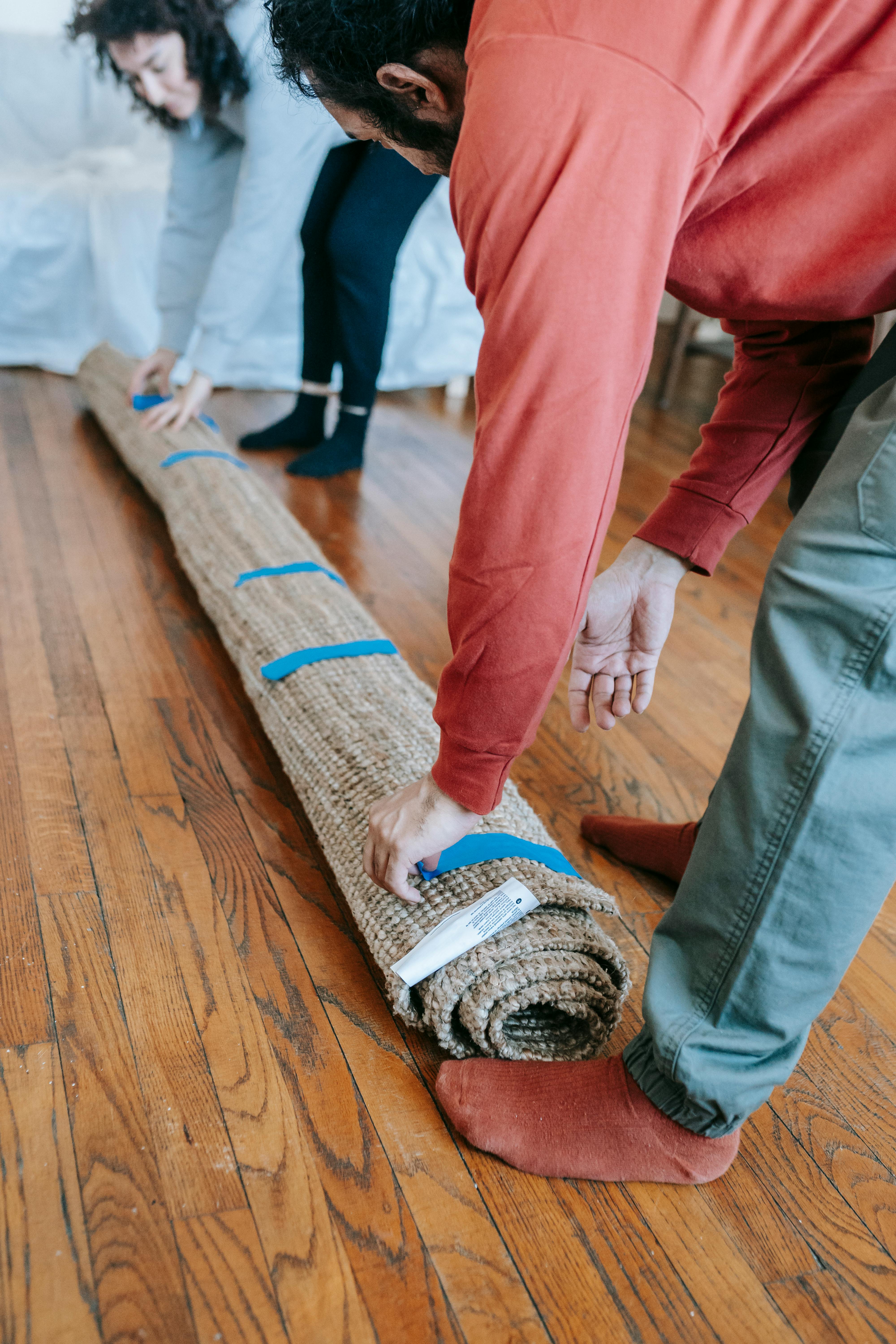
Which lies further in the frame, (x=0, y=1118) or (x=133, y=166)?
(x=133, y=166)

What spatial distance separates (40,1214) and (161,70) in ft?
6.40

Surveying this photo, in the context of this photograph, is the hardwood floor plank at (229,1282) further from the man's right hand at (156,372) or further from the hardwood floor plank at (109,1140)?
the man's right hand at (156,372)

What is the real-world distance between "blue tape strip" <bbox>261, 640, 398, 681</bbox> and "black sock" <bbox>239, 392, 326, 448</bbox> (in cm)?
124

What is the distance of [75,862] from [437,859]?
43 cm

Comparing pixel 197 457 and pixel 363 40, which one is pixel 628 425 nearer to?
pixel 363 40

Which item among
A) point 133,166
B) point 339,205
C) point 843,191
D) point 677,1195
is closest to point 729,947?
point 677,1195

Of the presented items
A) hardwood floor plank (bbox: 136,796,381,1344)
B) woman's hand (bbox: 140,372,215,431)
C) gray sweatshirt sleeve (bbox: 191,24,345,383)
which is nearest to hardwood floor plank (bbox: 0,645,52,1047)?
hardwood floor plank (bbox: 136,796,381,1344)

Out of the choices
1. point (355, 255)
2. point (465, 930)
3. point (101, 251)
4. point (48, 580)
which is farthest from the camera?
point (101, 251)

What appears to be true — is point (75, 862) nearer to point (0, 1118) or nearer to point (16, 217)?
point (0, 1118)

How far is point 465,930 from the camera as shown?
92 centimetres

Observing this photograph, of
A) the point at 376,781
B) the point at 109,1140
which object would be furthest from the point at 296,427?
the point at 109,1140

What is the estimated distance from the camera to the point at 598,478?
0.66 m

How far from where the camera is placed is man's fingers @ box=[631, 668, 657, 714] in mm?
1050

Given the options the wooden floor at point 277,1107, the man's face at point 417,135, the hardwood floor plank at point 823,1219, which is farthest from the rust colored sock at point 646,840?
the man's face at point 417,135
